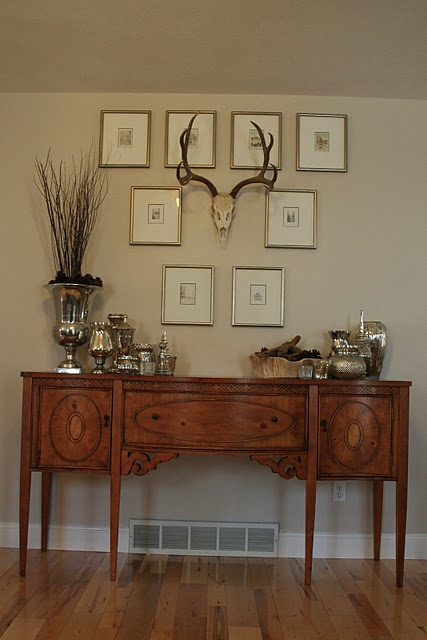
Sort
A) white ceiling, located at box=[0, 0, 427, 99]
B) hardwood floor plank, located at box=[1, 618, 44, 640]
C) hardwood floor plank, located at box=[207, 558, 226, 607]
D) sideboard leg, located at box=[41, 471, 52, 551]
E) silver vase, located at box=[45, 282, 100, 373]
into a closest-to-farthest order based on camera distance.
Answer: hardwood floor plank, located at box=[1, 618, 44, 640]
hardwood floor plank, located at box=[207, 558, 226, 607]
white ceiling, located at box=[0, 0, 427, 99]
silver vase, located at box=[45, 282, 100, 373]
sideboard leg, located at box=[41, 471, 52, 551]

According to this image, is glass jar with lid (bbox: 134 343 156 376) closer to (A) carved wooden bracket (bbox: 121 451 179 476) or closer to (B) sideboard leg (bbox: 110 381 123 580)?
(B) sideboard leg (bbox: 110 381 123 580)

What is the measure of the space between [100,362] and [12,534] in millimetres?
994

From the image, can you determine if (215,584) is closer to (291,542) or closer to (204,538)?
(204,538)

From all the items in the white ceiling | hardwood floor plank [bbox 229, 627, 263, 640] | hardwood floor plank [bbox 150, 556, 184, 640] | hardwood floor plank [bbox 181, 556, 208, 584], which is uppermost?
the white ceiling

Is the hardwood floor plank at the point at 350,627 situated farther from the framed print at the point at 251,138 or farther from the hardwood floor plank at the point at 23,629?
the framed print at the point at 251,138

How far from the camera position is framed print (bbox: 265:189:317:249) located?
3.26m

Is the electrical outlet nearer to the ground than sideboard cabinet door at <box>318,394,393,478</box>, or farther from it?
nearer to the ground

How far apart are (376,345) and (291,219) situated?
765 millimetres

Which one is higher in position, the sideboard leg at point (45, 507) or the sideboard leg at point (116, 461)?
the sideboard leg at point (116, 461)

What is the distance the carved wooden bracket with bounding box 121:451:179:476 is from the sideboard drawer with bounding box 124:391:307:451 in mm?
46

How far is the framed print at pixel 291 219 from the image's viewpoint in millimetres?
3258

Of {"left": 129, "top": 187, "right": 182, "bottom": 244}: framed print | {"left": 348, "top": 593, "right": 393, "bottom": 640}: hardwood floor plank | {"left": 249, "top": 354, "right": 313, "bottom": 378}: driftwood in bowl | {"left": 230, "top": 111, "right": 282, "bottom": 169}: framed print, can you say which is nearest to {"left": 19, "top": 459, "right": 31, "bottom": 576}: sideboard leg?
{"left": 249, "top": 354, "right": 313, "bottom": 378}: driftwood in bowl

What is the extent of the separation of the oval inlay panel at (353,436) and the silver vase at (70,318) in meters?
1.20

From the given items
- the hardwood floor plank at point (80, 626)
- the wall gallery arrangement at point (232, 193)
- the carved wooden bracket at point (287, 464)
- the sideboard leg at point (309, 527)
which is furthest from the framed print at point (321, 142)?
the hardwood floor plank at point (80, 626)
